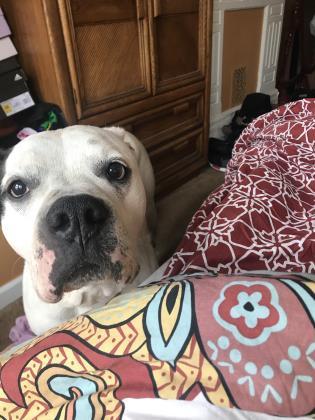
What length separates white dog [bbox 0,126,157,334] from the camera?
77 cm

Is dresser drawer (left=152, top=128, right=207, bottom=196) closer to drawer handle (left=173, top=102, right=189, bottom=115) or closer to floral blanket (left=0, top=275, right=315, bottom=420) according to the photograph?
drawer handle (left=173, top=102, right=189, bottom=115)

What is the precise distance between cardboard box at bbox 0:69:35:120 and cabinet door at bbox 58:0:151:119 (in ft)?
0.77

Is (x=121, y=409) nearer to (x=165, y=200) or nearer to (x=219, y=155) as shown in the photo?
(x=165, y=200)

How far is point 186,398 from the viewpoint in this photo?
48 cm

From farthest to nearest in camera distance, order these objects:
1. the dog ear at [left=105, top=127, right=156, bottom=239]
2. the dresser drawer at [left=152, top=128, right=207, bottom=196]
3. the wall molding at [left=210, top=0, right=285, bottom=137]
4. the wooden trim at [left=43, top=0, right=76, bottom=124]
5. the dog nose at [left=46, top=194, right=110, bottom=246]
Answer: the wall molding at [left=210, top=0, right=285, bottom=137], the dresser drawer at [left=152, top=128, right=207, bottom=196], the wooden trim at [left=43, top=0, right=76, bottom=124], the dog ear at [left=105, top=127, right=156, bottom=239], the dog nose at [left=46, top=194, right=110, bottom=246]

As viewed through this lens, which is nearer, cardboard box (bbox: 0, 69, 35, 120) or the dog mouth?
the dog mouth

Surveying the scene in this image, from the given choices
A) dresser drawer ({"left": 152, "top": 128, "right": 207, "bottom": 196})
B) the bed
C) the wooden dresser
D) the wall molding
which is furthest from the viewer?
the wall molding

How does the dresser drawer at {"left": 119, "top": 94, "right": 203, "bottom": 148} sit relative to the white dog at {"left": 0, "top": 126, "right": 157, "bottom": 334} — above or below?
below

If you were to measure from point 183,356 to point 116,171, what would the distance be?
62 cm

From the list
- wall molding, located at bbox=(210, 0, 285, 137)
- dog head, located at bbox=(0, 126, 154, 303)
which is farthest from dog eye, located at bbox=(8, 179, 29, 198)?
wall molding, located at bbox=(210, 0, 285, 137)

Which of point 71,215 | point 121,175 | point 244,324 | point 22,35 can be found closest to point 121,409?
point 244,324

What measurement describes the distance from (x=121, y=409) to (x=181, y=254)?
0.55 metres

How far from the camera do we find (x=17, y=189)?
3.12 feet

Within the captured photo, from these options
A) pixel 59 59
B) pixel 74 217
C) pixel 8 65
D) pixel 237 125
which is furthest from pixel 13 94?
pixel 237 125
